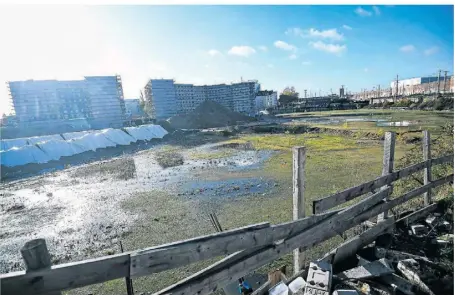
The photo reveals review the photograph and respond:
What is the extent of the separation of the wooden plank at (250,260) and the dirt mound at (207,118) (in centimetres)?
4752

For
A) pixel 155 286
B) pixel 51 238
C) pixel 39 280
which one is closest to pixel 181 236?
pixel 155 286

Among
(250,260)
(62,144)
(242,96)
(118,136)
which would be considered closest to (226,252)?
(250,260)

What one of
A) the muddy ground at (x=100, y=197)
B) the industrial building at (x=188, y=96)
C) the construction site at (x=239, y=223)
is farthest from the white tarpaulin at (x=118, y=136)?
the industrial building at (x=188, y=96)

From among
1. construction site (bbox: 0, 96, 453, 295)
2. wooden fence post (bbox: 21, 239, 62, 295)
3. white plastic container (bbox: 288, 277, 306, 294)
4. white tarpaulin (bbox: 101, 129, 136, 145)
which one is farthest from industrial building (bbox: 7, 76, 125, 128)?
wooden fence post (bbox: 21, 239, 62, 295)

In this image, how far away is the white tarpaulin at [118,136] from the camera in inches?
1224

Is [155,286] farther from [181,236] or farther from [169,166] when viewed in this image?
[169,166]

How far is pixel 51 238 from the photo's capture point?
7934 mm

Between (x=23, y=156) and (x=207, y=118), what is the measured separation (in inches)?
1425

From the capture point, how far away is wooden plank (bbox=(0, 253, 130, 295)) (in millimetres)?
1630

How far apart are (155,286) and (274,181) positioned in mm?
8095

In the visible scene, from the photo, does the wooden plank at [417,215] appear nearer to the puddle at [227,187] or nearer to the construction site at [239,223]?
the construction site at [239,223]

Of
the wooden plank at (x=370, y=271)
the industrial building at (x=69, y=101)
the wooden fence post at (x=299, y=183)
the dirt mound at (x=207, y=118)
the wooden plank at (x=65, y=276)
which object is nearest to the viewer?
the wooden plank at (x=65, y=276)

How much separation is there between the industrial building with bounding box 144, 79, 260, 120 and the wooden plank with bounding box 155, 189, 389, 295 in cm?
7421

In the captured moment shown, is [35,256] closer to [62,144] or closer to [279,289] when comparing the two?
[279,289]
